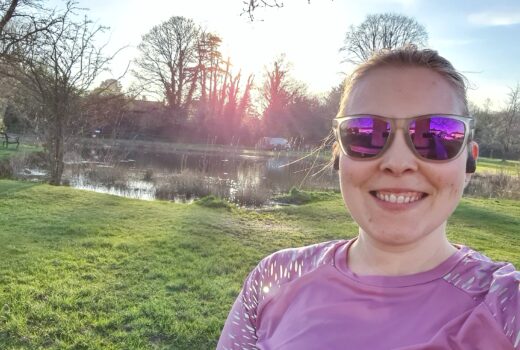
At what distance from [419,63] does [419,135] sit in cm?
23

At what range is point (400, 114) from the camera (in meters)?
1.24

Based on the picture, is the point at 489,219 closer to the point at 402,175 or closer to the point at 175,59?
the point at 402,175

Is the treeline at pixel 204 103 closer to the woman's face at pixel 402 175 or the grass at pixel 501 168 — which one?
the grass at pixel 501 168

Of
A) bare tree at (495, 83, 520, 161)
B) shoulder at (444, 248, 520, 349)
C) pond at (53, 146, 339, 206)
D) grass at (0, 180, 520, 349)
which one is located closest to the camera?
shoulder at (444, 248, 520, 349)

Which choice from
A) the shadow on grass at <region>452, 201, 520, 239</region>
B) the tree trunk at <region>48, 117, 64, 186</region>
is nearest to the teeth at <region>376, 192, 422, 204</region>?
the shadow on grass at <region>452, 201, 520, 239</region>

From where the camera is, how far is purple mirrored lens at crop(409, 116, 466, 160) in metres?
1.18

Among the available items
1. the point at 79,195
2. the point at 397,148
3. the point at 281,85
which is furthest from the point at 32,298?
the point at 281,85

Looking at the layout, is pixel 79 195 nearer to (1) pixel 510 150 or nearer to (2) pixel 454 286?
(2) pixel 454 286

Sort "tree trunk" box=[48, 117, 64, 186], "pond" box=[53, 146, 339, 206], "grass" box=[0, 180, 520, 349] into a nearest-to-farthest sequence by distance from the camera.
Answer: "grass" box=[0, 180, 520, 349] → "pond" box=[53, 146, 339, 206] → "tree trunk" box=[48, 117, 64, 186]

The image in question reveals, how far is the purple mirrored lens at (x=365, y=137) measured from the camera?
123 centimetres

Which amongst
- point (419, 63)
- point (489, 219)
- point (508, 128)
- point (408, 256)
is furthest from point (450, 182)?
point (508, 128)

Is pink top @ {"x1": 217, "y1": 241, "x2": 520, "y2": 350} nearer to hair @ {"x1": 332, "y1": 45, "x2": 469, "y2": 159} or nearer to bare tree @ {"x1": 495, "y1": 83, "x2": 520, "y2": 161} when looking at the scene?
hair @ {"x1": 332, "y1": 45, "x2": 469, "y2": 159}

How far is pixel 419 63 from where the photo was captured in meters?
1.27

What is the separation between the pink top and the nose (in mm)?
272
